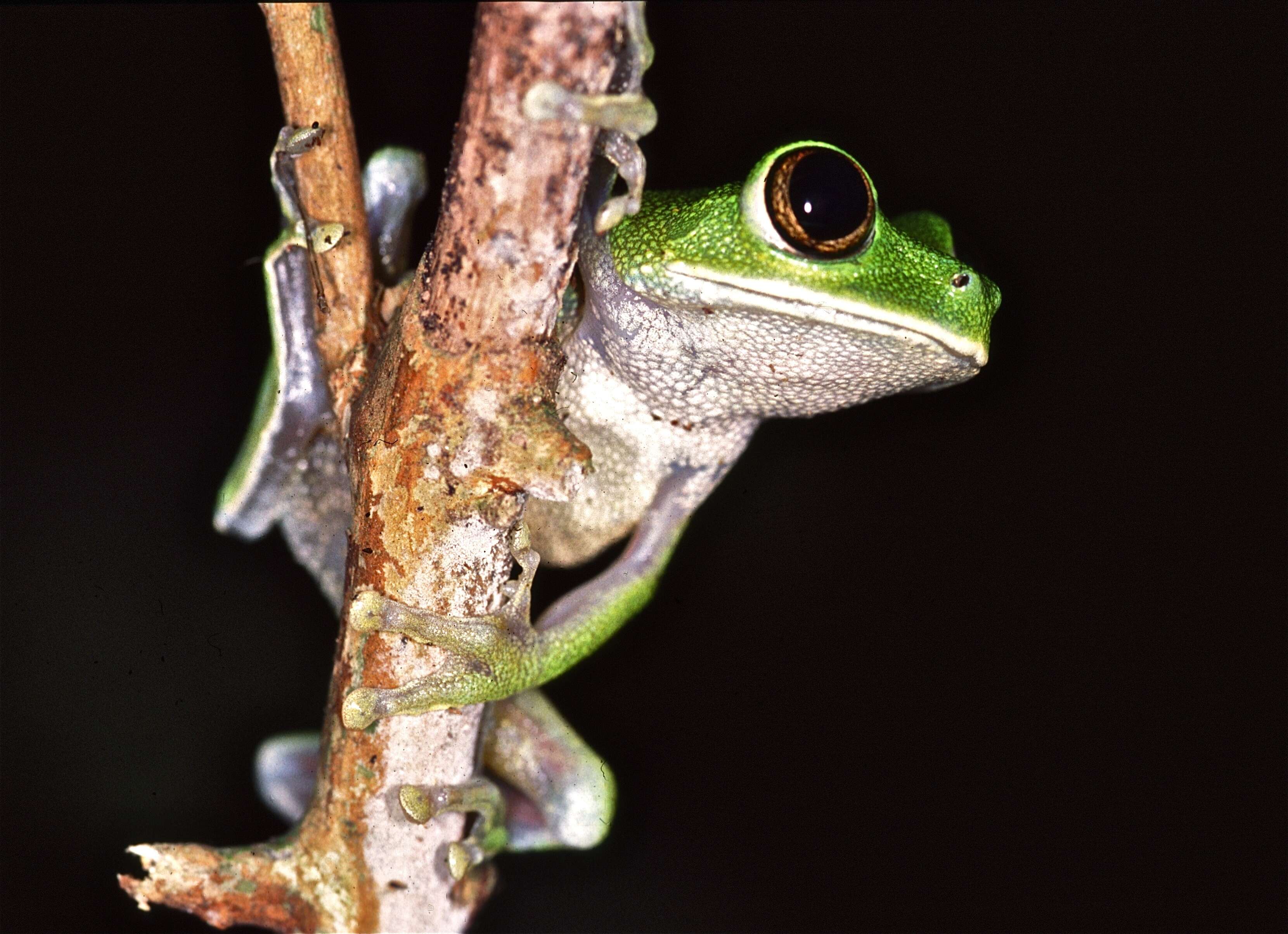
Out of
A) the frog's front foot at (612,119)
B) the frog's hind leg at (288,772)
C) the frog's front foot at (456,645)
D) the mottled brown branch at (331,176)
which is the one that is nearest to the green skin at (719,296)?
the frog's front foot at (456,645)

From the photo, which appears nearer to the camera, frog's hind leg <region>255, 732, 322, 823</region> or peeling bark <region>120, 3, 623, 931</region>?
peeling bark <region>120, 3, 623, 931</region>

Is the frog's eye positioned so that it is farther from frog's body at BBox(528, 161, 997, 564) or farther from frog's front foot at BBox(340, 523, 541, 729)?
frog's front foot at BBox(340, 523, 541, 729)

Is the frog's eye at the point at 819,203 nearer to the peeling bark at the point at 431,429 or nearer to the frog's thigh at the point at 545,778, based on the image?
the peeling bark at the point at 431,429

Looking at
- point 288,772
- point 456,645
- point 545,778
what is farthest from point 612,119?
point 288,772

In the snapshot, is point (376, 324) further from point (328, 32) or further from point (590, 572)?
point (590, 572)

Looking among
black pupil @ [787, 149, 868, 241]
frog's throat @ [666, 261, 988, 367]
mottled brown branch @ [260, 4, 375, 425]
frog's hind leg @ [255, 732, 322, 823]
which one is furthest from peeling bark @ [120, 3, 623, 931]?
frog's hind leg @ [255, 732, 322, 823]

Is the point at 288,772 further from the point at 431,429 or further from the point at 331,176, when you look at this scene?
the point at 331,176

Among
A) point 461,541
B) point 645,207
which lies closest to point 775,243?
Answer: point 645,207
